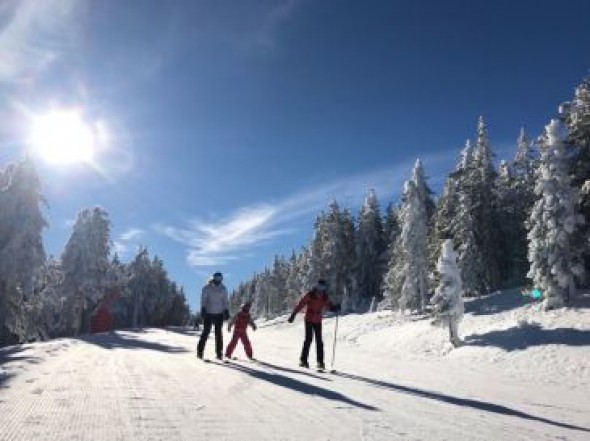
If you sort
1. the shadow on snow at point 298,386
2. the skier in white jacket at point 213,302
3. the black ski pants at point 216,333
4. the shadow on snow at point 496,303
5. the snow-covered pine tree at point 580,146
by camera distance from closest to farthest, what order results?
the shadow on snow at point 298,386
the black ski pants at point 216,333
the skier in white jacket at point 213,302
the snow-covered pine tree at point 580,146
the shadow on snow at point 496,303

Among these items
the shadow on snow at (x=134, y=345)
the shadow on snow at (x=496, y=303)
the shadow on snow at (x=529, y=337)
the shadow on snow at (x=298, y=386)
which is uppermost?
the shadow on snow at (x=496, y=303)

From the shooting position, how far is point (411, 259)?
54.1 meters

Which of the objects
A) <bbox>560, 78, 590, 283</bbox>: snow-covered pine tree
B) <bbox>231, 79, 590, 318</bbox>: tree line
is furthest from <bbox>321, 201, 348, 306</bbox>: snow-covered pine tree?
<bbox>560, 78, 590, 283</bbox>: snow-covered pine tree

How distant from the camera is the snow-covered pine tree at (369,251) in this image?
80.6m

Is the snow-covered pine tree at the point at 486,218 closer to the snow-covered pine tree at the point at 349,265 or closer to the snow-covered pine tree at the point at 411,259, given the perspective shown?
the snow-covered pine tree at the point at 411,259

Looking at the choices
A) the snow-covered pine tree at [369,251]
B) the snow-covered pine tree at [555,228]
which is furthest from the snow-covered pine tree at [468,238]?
the snow-covered pine tree at [369,251]

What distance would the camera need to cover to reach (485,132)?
202 ft

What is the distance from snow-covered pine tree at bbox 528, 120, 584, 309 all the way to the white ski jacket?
78.7 ft

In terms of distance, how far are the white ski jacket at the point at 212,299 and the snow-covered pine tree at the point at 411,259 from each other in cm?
3855

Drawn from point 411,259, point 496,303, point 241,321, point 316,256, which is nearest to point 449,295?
point 496,303

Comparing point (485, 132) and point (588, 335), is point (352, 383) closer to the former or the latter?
point (588, 335)

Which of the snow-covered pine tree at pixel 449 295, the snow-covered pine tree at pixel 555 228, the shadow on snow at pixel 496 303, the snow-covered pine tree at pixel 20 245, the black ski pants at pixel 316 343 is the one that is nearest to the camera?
the black ski pants at pixel 316 343

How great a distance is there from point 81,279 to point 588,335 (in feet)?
134

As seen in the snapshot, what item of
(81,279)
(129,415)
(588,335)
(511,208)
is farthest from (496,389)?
(511,208)
